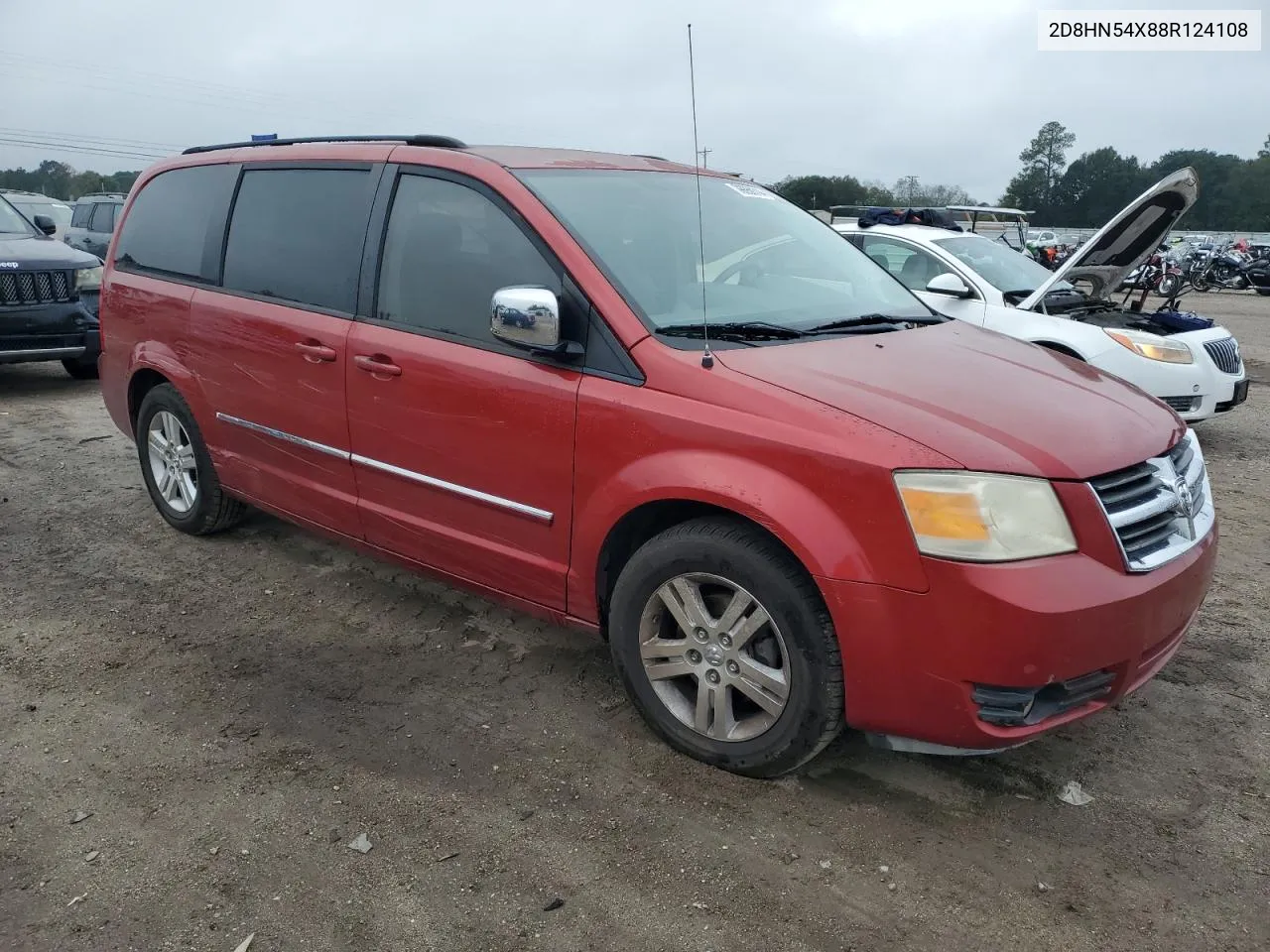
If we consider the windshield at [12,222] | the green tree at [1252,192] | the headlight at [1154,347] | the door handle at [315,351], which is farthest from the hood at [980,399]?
the green tree at [1252,192]

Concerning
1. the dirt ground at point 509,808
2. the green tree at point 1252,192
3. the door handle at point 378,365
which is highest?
the green tree at point 1252,192

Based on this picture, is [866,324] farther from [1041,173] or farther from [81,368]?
[1041,173]

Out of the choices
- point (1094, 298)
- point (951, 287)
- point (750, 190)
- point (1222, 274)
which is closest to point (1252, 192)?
point (1222, 274)

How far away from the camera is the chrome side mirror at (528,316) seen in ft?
9.69

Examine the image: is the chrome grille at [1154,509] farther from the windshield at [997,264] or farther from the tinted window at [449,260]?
the windshield at [997,264]

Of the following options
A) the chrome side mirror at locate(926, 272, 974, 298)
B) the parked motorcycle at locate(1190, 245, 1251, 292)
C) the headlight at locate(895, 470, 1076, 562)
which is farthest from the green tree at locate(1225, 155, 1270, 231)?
the headlight at locate(895, 470, 1076, 562)

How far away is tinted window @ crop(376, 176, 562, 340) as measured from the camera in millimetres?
3277

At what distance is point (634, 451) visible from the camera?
2896 mm

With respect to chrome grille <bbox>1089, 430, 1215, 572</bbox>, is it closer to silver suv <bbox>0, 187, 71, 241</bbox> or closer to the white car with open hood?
the white car with open hood

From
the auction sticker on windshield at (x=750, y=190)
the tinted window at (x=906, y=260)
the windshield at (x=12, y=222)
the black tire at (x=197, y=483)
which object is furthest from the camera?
the windshield at (x=12, y=222)

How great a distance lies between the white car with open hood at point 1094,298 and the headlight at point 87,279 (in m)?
6.76

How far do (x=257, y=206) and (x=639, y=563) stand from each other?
2510mm

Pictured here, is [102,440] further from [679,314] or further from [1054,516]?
[1054,516]

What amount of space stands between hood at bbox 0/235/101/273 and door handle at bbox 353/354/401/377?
6.38m
